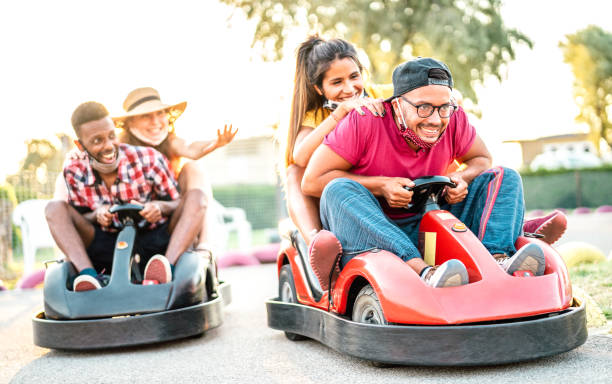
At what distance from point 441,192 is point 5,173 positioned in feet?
27.9

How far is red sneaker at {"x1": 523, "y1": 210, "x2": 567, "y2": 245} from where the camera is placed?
11.7 ft

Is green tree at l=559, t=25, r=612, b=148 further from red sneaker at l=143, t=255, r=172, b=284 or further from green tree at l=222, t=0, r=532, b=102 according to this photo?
red sneaker at l=143, t=255, r=172, b=284

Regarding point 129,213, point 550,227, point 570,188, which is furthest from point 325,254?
point 570,188

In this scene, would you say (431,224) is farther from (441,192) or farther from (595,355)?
(595,355)

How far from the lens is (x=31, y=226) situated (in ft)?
31.7

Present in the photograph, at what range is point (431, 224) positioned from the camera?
330 cm

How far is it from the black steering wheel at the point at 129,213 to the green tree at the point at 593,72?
34.2 m

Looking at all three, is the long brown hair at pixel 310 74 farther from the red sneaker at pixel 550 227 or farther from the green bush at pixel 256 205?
the green bush at pixel 256 205

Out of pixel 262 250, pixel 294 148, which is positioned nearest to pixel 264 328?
pixel 294 148

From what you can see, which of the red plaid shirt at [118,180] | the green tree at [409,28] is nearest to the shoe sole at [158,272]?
Answer: the red plaid shirt at [118,180]

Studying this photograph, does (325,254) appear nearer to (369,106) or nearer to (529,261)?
(369,106)

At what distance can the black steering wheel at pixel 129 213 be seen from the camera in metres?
4.45

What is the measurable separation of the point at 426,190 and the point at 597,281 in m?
2.29

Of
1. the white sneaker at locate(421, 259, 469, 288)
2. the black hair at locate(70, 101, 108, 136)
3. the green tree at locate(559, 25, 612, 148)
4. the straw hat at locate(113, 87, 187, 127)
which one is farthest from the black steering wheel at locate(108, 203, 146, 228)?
the green tree at locate(559, 25, 612, 148)
